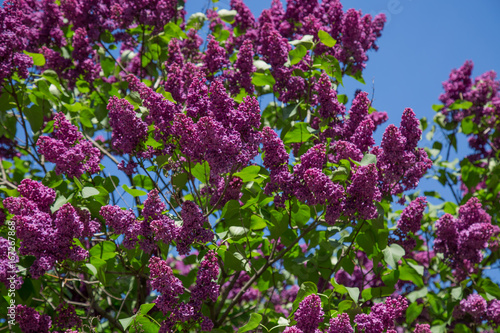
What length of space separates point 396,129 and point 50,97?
318 centimetres

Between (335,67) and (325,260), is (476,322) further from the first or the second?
(335,67)

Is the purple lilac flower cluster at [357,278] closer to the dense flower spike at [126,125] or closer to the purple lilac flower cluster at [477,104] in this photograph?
the purple lilac flower cluster at [477,104]

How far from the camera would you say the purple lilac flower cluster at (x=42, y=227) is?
3459 millimetres

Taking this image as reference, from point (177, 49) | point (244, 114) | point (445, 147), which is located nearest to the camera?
point (244, 114)

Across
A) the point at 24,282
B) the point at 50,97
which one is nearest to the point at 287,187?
the point at 24,282

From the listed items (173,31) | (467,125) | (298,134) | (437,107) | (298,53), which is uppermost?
(437,107)

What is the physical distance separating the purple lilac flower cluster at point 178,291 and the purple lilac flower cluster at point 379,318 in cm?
101

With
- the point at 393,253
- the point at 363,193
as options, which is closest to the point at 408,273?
the point at 393,253

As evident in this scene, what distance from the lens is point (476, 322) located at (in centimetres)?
543

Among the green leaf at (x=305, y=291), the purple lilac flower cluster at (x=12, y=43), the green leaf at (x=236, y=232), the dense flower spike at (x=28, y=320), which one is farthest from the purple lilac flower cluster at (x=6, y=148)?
the green leaf at (x=305, y=291)

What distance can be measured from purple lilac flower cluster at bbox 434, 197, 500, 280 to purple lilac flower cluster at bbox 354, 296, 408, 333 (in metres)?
1.85

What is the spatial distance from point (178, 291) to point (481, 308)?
3.37m

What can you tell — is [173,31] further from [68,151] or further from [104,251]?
[104,251]

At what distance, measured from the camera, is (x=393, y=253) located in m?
4.25
